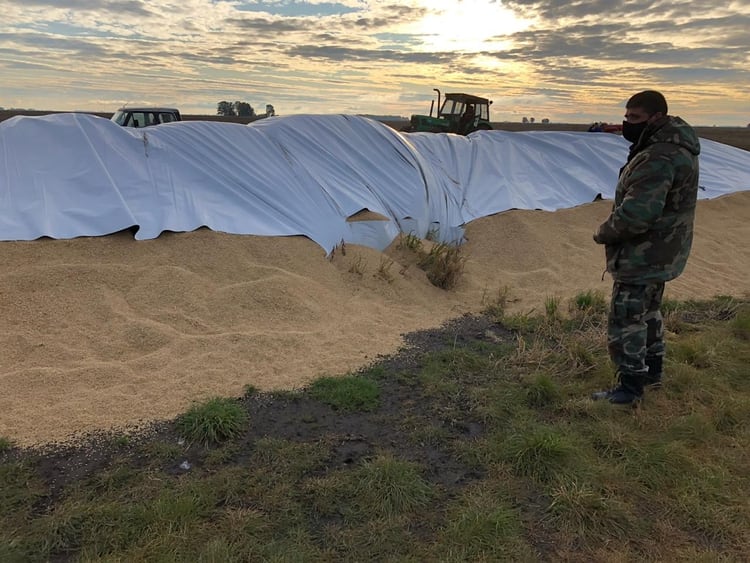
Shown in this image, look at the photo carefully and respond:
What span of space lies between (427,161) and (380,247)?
263cm

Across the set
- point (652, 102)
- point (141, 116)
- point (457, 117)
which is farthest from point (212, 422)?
point (457, 117)

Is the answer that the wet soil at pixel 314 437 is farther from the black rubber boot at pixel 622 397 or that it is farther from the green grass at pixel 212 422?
the black rubber boot at pixel 622 397

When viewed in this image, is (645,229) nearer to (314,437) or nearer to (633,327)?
(633,327)

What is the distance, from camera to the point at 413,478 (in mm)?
2570

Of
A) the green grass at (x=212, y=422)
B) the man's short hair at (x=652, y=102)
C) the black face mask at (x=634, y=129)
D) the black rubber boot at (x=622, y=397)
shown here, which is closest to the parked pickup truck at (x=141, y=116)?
the green grass at (x=212, y=422)

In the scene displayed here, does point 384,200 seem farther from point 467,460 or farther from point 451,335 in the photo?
point 467,460

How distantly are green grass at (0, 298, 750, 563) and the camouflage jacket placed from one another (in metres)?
0.87

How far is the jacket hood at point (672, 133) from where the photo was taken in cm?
292

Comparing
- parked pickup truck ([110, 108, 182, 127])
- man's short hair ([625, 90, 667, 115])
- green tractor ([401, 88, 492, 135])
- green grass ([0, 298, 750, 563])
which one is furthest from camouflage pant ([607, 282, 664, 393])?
green tractor ([401, 88, 492, 135])

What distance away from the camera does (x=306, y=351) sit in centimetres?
392

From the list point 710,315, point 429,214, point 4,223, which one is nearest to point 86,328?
point 4,223

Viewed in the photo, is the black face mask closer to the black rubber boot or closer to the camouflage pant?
the camouflage pant

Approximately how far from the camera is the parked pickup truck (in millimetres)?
13820

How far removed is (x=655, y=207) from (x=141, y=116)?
14179mm
